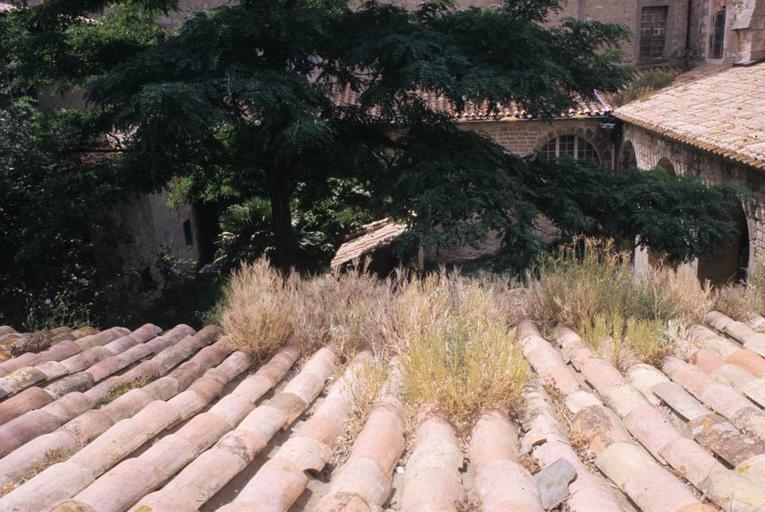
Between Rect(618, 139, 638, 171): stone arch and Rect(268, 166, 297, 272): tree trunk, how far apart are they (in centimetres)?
1070

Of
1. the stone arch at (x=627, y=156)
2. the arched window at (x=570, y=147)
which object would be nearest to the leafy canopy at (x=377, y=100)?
the stone arch at (x=627, y=156)

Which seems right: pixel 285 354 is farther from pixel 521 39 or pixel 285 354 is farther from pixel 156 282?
pixel 156 282

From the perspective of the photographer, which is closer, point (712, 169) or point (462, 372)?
→ point (462, 372)

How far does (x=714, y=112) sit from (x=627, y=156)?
19.4ft

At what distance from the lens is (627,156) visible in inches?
722

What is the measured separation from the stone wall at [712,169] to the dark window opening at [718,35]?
11.2 feet

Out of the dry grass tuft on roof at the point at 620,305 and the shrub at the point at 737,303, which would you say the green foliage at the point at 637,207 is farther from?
the dry grass tuft on roof at the point at 620,305

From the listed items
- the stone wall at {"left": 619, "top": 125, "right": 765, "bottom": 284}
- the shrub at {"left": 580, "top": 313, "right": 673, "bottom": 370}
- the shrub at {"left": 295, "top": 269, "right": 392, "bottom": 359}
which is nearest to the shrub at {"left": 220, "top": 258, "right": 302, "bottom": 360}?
the shrub at {"left": 295, "top": 269, "right": 392, "bottom": 359}

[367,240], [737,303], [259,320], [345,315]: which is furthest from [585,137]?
[259,320]

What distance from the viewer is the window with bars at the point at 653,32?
20109mm

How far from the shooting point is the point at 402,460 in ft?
9.41

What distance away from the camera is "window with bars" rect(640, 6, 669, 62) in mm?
20109

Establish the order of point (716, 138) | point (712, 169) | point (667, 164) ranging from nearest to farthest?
1. point (716, 138)
2. point (712, 169)
3. point (667, 164)

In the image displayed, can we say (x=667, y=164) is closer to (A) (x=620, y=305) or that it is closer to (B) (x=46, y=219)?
(A) (x=620, y=305)
